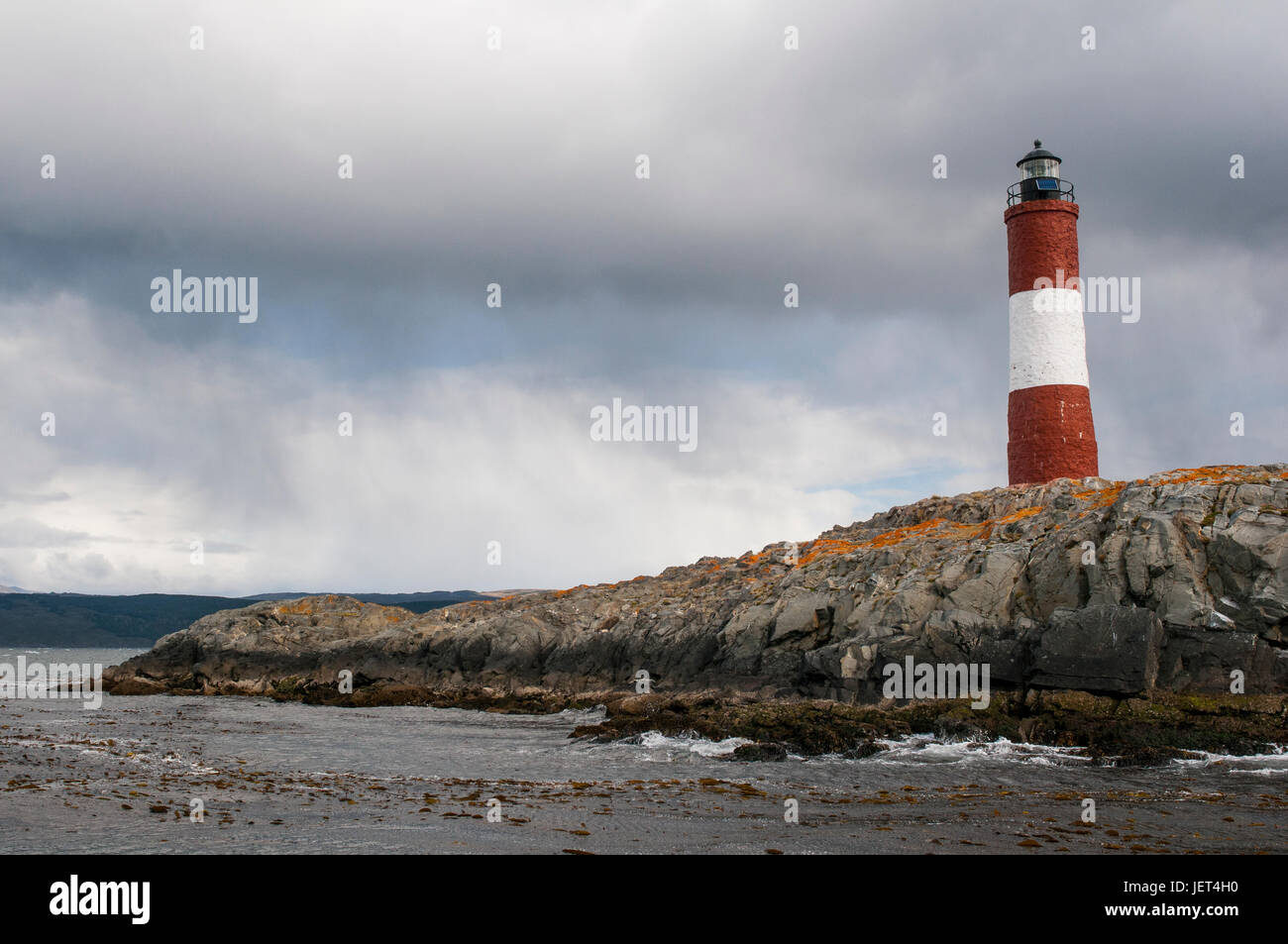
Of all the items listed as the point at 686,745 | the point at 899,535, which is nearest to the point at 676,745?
the point at 686,745

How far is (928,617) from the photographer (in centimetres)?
3472

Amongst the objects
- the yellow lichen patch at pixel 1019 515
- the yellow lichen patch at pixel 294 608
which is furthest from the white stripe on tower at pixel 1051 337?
the yellow lichen patch at pixel 294 608

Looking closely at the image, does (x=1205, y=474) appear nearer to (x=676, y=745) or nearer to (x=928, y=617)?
(x=928, y=617)

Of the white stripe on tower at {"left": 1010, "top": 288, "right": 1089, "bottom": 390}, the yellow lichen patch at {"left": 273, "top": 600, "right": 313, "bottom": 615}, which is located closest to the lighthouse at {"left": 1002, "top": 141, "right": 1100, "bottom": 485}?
the white stripe on tower at {"left": 1010, "top": 288, "right": 1089, "bottom": 390}

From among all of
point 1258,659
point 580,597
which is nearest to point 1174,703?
point 1258,659

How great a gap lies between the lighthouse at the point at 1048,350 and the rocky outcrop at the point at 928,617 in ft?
8.47

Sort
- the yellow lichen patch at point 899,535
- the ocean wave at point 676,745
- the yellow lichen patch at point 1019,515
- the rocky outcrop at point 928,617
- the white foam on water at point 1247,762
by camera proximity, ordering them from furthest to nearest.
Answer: the yellow lichen patch at point 899,535 < the yellow lichen patch at point 1019,515 < the rocky outcrop at point 928,617 < the ocean wave at point 676,745 < the white foam on water at point 1247,762

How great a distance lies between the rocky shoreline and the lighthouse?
284cm

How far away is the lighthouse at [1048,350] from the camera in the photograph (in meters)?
47.4

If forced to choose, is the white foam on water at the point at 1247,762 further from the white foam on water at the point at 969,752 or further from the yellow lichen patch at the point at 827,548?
the yellow lichen patch at the point at 827,548

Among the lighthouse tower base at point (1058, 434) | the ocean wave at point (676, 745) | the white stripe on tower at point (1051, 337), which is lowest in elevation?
the ocean wave at point (676, 745)

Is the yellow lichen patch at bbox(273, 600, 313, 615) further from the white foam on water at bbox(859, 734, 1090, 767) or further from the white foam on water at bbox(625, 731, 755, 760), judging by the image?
the white foam on water at bbox(859, 734, 1090, 767)

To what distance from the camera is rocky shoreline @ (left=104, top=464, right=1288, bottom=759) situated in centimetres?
2864
